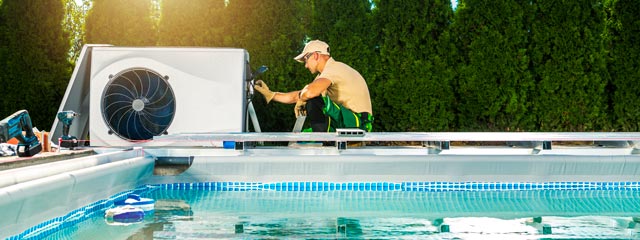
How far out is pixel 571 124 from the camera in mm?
8875

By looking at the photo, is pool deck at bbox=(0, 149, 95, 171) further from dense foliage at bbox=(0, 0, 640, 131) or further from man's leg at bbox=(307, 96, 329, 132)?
dense foliage at bbox=(0, 0, 640, 131)

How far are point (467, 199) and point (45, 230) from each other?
2798 millimetres

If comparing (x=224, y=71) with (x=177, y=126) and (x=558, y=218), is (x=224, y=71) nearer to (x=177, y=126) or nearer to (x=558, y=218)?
(x=177, y=126)

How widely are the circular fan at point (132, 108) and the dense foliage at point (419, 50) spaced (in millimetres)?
2162

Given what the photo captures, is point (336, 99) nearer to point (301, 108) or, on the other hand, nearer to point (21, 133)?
point (301, 108)

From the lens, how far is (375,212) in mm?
4336

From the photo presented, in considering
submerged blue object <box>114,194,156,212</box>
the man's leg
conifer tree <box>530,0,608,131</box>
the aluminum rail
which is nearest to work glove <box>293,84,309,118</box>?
the man's leg

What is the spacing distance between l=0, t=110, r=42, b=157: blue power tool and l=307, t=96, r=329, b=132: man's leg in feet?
8.72

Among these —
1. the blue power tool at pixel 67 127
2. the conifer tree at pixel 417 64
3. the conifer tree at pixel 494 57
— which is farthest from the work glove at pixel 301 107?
Answer: the conifer tree at pixel 494 57

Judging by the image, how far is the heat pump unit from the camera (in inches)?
264

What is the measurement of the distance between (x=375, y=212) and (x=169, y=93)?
309 centimetres

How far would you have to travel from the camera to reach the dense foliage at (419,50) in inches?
342

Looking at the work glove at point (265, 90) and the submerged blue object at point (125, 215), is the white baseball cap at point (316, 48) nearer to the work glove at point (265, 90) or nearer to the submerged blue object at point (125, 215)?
the work glove at point (265, 90)

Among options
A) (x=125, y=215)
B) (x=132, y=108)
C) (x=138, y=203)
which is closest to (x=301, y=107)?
(x=132, y=108)
